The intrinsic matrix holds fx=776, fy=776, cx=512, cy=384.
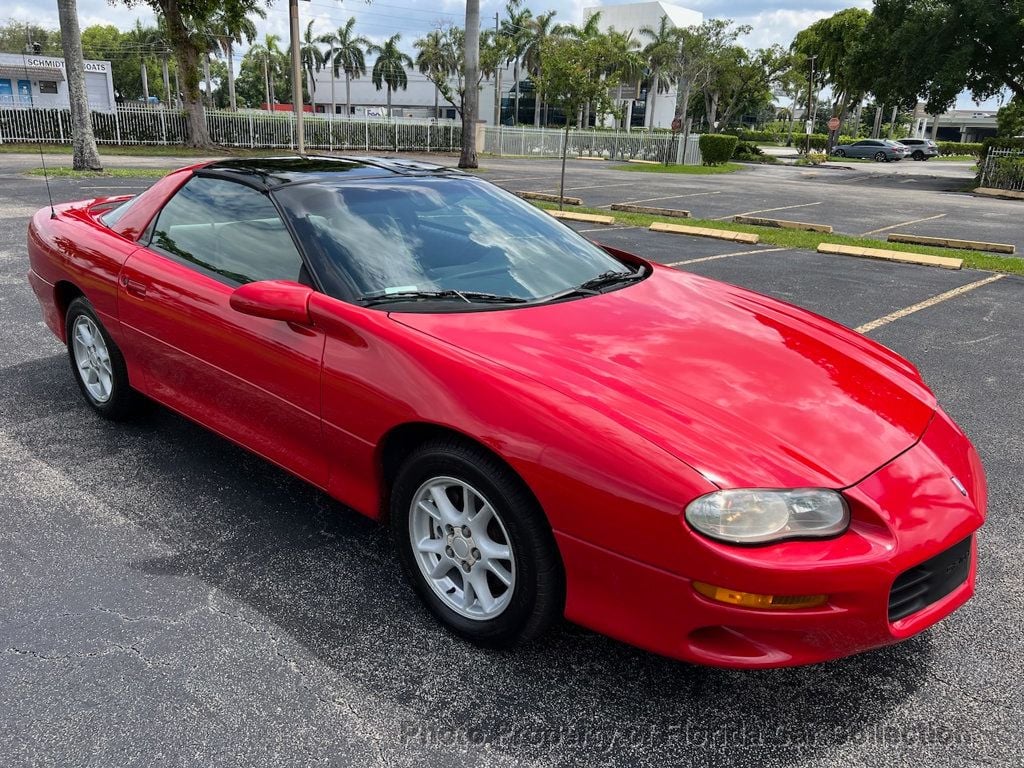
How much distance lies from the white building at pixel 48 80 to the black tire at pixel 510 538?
141 feet

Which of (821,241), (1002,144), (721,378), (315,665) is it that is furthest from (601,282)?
(1002,144)

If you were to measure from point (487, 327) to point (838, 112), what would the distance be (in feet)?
233

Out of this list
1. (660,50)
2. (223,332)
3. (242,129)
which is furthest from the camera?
(660,50)

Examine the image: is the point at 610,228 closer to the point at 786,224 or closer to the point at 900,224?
the point at 786,224

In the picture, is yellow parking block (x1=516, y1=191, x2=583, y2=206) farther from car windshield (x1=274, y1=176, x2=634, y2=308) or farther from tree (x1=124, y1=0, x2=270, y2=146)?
tree (x1=124, y1=0, x2=270, y2=146)

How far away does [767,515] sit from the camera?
6.41 ft

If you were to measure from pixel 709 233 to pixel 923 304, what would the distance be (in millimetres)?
4642

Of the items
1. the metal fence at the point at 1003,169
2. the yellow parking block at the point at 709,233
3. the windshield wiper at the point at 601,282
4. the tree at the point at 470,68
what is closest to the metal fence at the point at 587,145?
the tree at the point at 470,68

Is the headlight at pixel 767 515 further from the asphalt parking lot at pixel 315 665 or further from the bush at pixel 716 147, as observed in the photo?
the bush at pixel 716 147

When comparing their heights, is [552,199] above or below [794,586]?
below

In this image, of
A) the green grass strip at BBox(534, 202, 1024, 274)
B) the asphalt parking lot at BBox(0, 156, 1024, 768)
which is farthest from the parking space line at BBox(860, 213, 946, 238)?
the asphalt parking lot at BBox(0, 156, 1024, 768)

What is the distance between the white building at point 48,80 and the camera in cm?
3812

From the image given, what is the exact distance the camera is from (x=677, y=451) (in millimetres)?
2016

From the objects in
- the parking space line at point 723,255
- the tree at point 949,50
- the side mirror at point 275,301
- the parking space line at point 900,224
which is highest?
the tree at point 949,50
